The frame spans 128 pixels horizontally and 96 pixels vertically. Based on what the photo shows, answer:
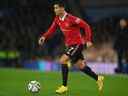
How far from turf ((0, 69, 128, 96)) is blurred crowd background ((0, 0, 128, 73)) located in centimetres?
402

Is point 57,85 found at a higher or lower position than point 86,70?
lower

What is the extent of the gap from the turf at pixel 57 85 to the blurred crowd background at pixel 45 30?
13.2 feet

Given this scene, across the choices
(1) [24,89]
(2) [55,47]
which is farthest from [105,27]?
(1) [24,89]

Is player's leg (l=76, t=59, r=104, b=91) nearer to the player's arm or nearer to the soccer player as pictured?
the soccer player

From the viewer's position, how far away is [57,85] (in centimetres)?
1501

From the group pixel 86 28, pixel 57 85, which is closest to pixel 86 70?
pixel 86 28

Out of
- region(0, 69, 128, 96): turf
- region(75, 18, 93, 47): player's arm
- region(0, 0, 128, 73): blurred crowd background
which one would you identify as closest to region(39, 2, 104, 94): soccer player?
region(75, 18, 93, 47): player's arm

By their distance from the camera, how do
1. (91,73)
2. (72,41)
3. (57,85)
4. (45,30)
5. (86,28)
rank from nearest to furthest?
1. (86,28)
2. (91,73)
3. (72,41)
4. (57,85)
5. (45,30)

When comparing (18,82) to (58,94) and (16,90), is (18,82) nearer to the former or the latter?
(16,90)

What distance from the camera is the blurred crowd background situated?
23062 mm

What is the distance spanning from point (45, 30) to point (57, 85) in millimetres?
10032

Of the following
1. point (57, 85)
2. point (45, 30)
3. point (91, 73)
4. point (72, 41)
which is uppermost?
point (45, 30)

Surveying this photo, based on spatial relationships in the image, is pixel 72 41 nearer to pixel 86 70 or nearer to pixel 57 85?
pixel 86 70

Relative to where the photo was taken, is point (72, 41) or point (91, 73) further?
point (72, 41)
